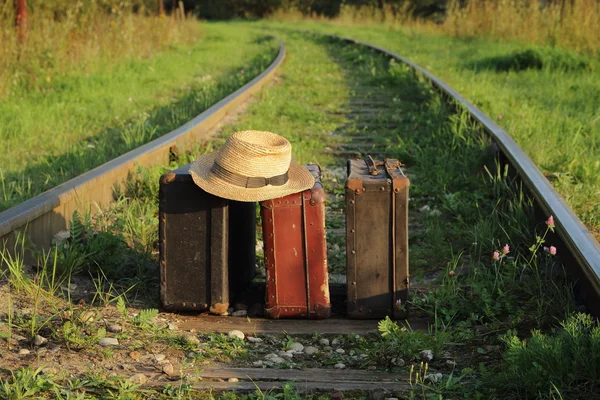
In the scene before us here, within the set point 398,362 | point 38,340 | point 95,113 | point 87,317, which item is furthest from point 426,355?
point 95,113

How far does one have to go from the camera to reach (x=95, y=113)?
29.9ft

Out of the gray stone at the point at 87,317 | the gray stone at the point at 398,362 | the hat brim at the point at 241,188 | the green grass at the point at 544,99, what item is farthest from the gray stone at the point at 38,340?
the green grass at the point at 544,99

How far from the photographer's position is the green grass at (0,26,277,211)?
6.17 m

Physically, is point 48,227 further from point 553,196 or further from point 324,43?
point 324,43

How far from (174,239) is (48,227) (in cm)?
88

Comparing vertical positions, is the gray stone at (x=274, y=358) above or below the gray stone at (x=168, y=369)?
below

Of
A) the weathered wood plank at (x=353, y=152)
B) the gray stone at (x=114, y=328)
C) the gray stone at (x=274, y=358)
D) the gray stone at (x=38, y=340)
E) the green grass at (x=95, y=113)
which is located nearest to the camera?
the gray stone at (x=38, y=340)

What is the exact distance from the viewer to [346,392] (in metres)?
3.02

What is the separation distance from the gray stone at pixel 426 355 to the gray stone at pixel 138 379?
3.61 ft

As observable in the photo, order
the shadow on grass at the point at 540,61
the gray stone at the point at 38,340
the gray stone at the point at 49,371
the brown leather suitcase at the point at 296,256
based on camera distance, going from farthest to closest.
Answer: the shadow on grass at the point at 540,61 → the brown leather suitcase at the point at 296,256 → the gray stone at the point at 38,340 → the gray stone at the point at 49,371

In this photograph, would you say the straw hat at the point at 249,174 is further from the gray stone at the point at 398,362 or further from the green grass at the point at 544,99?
the green grass at the point at 544,99

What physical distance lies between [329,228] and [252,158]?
161 centimetres

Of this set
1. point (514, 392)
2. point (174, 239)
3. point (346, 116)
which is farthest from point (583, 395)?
point (346, 116)

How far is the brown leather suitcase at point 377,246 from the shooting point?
151 inches
